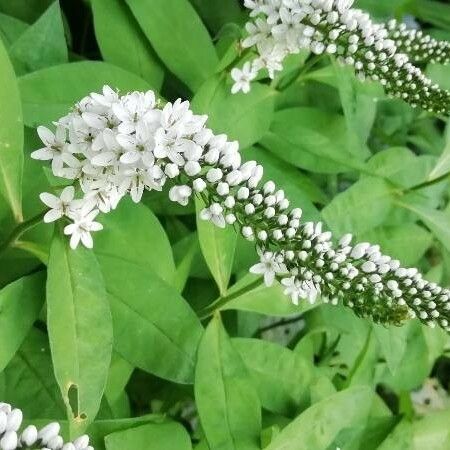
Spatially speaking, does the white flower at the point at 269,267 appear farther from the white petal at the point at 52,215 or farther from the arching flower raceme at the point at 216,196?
the white petal at the point at 52,215

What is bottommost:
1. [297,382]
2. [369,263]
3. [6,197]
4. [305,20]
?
[297,382]

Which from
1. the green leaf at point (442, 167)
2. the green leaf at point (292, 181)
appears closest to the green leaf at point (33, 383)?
the green leaf at point (292, 181)

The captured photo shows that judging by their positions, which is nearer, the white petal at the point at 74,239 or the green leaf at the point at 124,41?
the white petal at the point at 74,239

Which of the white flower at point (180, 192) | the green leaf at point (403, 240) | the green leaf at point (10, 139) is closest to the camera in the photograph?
the white flower at point (180, 192)

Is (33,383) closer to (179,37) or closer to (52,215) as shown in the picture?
(52,215)

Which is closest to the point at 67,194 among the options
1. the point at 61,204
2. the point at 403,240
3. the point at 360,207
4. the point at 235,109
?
the point at 61,204

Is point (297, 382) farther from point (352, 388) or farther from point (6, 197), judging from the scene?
point (6, 197)

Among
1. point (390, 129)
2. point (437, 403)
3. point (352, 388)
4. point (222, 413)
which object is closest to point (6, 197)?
point (222, 413)
